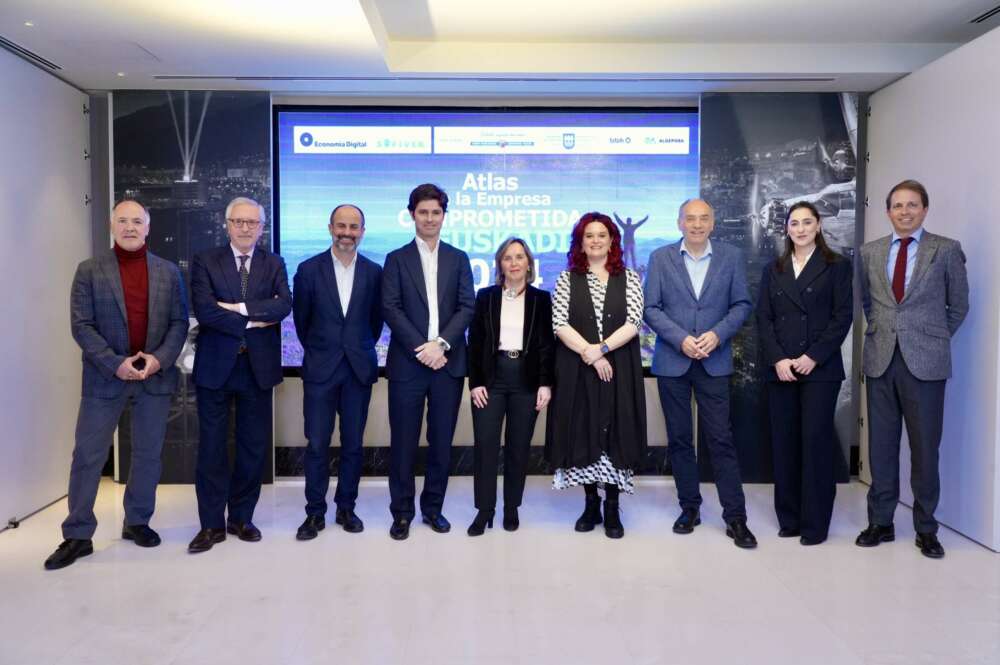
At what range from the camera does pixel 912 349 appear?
417cm

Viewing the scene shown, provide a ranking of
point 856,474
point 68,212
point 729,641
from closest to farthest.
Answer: point 729,641
point 68,212
point 856,474

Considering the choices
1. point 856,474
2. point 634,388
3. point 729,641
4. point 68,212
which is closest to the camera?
point 729,641

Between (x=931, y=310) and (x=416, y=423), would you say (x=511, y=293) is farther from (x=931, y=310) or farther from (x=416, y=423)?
(x=931, y=310)

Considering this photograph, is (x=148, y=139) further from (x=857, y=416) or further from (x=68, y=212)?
(x=857, y=416)

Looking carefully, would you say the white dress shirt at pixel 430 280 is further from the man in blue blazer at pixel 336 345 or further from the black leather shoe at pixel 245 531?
the black leather shoe at pixel 245 531

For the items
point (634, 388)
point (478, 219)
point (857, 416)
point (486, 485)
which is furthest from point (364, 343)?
point (857, 416)

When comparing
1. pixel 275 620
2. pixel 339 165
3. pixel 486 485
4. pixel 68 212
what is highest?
pixel 339 165

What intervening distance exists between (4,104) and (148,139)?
1.12 metres

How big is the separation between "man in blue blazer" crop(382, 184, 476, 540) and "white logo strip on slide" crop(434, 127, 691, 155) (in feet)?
5.62

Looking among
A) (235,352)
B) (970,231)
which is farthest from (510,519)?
(970,231)

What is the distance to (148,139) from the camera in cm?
565

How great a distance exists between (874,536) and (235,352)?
11.5 ft

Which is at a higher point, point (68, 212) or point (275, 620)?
point (68, 212)

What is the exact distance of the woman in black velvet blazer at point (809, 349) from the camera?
4258 millimetres
